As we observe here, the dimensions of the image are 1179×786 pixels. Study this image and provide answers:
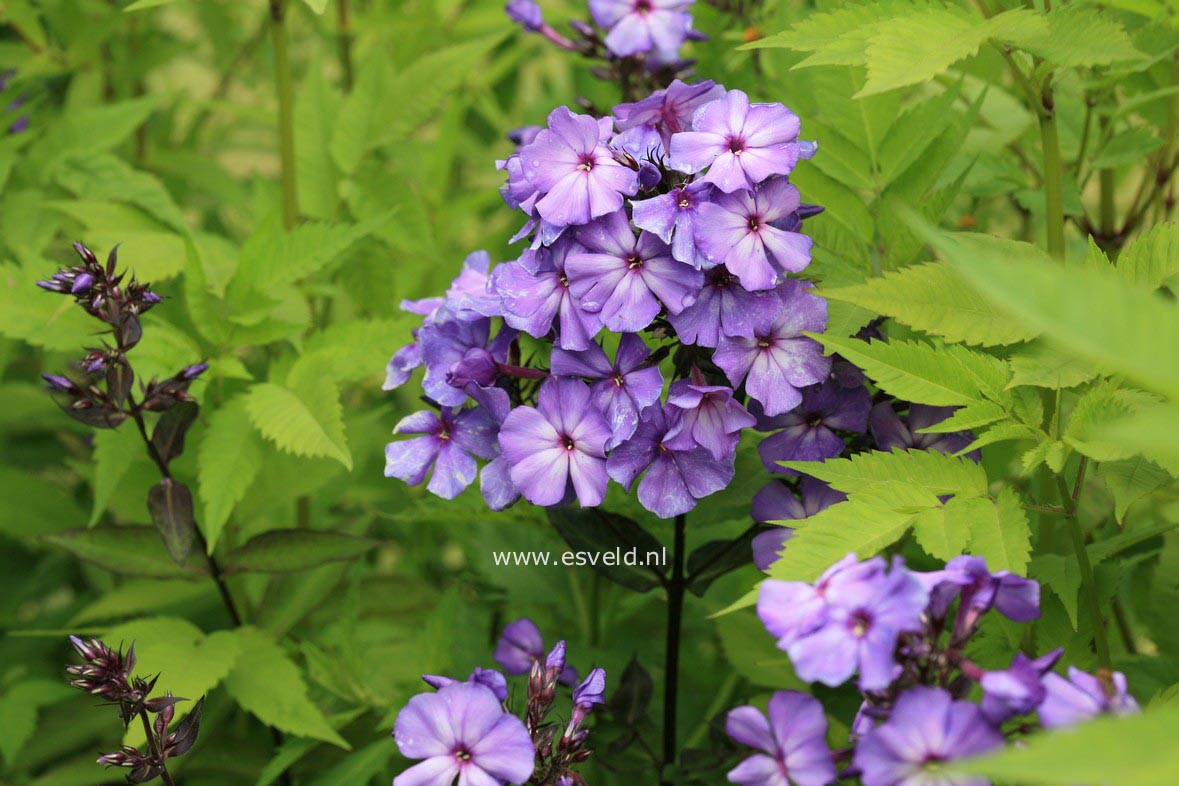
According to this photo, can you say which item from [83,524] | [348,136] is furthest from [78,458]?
[348,136]

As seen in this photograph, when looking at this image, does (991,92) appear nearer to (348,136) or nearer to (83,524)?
(348,136)

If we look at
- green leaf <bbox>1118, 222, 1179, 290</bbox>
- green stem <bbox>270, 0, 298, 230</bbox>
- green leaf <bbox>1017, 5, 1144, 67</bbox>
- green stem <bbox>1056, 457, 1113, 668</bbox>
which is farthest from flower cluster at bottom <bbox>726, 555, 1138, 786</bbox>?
green stem <bbox>270, 0, 298, 230</bbox>

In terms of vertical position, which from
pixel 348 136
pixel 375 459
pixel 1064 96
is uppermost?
pixel 1064 96

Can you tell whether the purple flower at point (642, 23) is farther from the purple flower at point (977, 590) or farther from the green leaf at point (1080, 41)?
the purple flower at point (977, 590)

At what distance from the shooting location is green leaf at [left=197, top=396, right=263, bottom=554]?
4.73ft

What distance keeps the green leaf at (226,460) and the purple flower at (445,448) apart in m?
0.28

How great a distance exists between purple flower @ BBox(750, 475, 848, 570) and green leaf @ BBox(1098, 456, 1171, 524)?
27cm

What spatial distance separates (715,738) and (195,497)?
0.82m

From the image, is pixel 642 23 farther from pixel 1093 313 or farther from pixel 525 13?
pixel 1093 313

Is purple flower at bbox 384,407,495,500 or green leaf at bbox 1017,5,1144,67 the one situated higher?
green leaf at bbox 1017,5,1144,67

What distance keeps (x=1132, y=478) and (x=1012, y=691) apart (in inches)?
16.3

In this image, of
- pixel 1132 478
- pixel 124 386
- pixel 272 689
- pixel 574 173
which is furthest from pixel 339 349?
pixel 1132 478

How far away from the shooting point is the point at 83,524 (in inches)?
75.1

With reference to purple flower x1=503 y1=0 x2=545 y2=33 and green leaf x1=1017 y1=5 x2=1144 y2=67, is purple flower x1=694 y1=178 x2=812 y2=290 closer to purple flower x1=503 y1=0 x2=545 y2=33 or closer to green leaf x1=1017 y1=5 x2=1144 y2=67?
green leaf x1=1017 y1=5 x2=1144 y2=67
